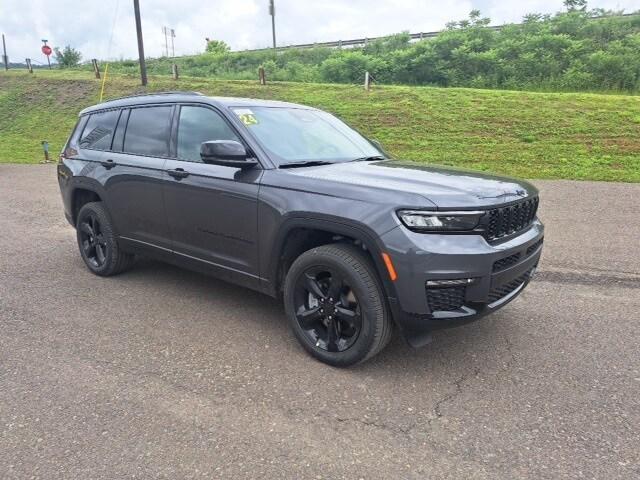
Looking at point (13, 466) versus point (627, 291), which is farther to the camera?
point (627, 291)

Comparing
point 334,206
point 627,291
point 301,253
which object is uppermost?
point 334,206

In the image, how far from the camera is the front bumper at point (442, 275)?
3002 mm

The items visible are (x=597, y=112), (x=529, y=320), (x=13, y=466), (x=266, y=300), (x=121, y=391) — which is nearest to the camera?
(x=13, y=466)

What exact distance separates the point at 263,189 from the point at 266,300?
1393 mm

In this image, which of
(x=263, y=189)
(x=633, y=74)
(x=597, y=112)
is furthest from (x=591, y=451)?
(x=633, y=74)

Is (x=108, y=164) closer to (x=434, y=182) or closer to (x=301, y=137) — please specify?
(x=301, y=137)

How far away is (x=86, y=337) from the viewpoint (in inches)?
156

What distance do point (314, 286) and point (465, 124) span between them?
13110 mm

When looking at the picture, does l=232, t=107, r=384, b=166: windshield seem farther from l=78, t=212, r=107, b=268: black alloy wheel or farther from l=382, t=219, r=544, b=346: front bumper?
l=78, t=212, r=107, b=268: black alloy wheel

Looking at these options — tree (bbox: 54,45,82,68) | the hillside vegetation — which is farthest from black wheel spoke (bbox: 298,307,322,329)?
tree (bbox: 54,45,82,68)

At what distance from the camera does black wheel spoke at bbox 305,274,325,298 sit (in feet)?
11.5

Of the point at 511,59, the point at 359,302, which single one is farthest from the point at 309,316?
the point at 511,59

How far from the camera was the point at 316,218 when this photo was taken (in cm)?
339

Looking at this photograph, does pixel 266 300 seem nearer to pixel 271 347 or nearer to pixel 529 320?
pixel 271 347
